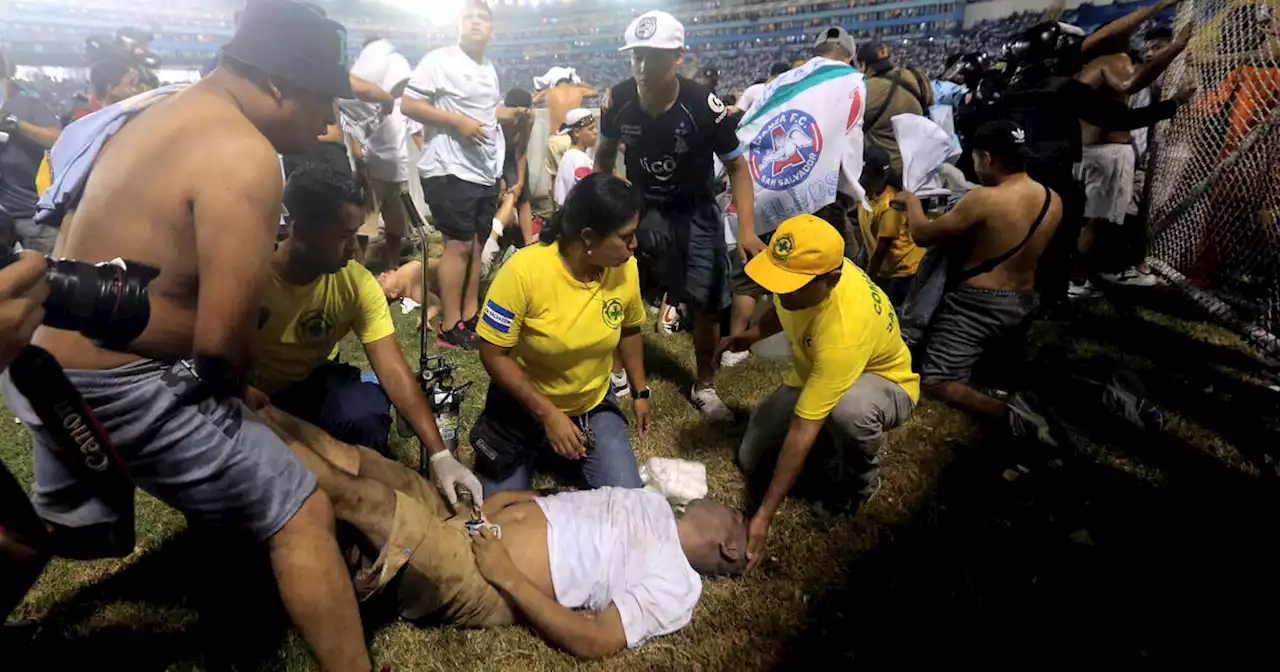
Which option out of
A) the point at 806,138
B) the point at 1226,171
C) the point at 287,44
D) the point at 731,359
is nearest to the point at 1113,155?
the point at 1226,171

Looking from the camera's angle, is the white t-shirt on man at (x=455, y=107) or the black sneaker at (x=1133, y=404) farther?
the white t-shirt on man at (x=455, y=107)

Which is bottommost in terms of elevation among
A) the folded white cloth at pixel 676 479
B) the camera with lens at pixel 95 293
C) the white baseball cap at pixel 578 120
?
the folded white cloth at pixel 676 479

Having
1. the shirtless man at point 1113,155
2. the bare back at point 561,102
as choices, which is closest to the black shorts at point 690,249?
the shirtless man at point 1113,155

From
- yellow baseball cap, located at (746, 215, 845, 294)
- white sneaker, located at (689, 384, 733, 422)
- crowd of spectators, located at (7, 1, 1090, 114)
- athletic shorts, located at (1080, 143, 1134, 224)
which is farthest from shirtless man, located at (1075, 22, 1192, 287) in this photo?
crowd of spectators, located at (7, 1, 1090, 114)

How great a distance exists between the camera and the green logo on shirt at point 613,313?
9.27 ft

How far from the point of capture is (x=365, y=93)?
16.0 ft

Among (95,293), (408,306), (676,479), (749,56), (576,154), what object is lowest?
(749,56)

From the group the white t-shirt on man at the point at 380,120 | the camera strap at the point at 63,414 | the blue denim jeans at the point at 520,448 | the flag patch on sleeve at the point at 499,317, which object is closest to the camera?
the camera strap at the point at 63,414

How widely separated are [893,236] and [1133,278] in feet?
10.0

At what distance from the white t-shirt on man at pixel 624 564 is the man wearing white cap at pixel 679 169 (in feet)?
5.08

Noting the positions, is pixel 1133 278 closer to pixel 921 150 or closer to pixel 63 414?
pixel 921 150

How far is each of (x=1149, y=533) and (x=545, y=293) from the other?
9.30ft

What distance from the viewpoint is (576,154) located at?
6.43 metres

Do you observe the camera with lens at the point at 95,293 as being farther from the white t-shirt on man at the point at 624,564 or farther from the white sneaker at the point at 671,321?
the white sneaker at the point at 671,321
